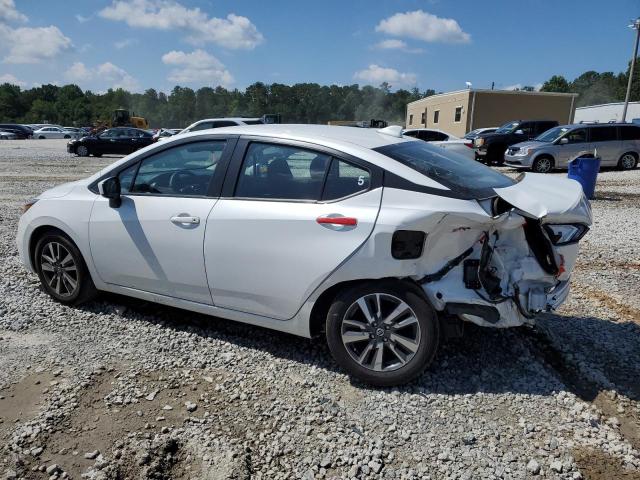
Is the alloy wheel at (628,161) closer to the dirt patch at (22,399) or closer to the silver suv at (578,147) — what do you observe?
the silver suv at (578,147)

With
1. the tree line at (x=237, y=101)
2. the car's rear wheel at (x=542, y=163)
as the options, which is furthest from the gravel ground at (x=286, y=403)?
the tree line at (x=237, y=101)

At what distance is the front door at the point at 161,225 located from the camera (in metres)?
3.60

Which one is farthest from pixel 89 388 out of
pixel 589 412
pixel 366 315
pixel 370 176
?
pixel 589 412

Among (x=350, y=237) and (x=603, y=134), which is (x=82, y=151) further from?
(x=350, y=237)

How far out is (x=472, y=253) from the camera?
3102mm

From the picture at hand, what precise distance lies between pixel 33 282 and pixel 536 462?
4.90 meters

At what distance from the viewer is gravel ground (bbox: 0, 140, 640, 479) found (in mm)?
2555

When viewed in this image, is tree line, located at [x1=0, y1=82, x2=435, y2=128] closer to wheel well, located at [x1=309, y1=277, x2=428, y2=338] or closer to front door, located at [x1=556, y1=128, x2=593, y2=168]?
front door, located at [x1=556, y1=128, x2=593, y2=168]

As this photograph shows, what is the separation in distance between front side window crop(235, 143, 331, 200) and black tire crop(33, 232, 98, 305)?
1785 millimetres

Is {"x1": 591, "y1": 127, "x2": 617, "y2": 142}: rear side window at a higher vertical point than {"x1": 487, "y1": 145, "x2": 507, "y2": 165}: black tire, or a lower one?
higher

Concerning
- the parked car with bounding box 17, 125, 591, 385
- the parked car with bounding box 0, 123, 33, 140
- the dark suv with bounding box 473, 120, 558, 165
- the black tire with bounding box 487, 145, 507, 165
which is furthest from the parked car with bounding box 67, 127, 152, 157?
the parked car with bounding box 0, 123, 33, 140

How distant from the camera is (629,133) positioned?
1691cm

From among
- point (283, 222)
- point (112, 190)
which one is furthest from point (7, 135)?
point (283, 222)

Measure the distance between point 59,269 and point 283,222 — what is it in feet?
7.95
